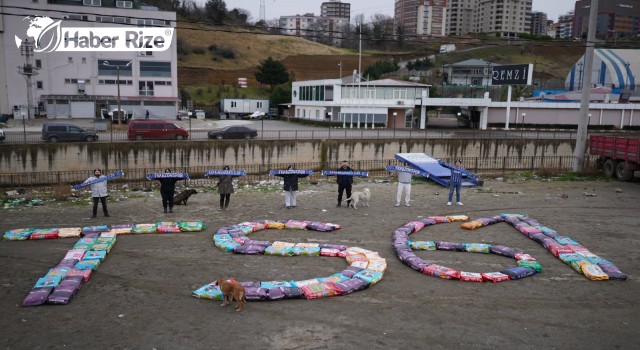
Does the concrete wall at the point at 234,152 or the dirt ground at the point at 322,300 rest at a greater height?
the concrete wall at the point at 234,152

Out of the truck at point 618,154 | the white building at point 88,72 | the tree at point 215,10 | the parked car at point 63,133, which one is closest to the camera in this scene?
the truck at point 618,154

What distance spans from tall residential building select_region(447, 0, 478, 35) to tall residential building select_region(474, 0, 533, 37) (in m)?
8.15

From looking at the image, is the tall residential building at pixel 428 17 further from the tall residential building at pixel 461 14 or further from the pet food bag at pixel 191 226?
the pet food bag at pixel 191 226

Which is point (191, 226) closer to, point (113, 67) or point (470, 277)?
point (470, 277)

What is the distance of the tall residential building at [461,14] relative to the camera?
18662 cm

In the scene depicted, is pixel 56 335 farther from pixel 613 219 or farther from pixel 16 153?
pixel 16 153

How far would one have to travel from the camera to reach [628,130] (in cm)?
5366

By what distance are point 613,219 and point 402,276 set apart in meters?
10.7

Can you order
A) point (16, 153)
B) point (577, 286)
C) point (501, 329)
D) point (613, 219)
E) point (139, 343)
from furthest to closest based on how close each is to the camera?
1. point (16, 153)
2. point (613, 219)
3. point (577, 286)
4. point (501, 329)
5. point (139, 343)

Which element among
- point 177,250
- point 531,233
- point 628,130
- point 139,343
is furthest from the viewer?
point 628,130

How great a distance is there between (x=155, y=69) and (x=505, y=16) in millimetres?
148442

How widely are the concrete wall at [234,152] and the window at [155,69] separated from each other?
99.4ft

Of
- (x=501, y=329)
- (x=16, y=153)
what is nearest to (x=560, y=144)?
(x=501, y=329)

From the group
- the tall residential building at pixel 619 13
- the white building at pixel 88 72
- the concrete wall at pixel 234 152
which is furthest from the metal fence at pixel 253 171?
the tall residential building at pixel 619 13
